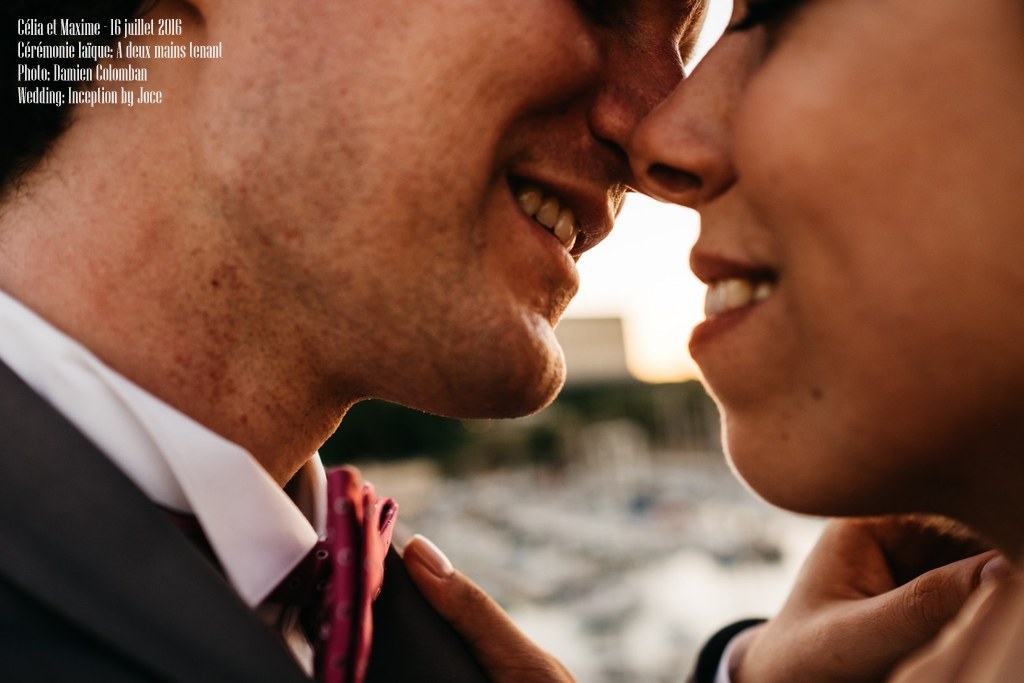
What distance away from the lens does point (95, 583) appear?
3.51 ft

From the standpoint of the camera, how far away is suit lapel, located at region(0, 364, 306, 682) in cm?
106

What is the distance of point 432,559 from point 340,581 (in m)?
0.54

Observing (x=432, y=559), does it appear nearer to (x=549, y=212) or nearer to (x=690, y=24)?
(x=549, y=212)

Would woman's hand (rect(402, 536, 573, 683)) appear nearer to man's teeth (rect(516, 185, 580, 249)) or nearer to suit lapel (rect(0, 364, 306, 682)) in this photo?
suit lapel (rect(0, 364, 306, 682))

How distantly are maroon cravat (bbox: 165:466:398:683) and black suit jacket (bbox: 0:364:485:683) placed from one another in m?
0.22

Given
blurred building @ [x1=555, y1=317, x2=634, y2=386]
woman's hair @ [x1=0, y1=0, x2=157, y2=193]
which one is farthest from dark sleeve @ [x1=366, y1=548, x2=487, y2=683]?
blurred building @ [x1=555, y1=317, x2=634, y2=386]

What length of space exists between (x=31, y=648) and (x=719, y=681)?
1.70 metres

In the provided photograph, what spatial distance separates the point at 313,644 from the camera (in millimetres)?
1575

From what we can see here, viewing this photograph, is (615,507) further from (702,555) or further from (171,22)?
(171,22)

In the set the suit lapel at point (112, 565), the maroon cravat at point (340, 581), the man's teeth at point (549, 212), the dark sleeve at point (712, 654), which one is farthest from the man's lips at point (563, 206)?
the dark sleeve at point (712, 654)

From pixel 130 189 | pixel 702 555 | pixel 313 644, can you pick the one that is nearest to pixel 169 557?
pixel 313 644

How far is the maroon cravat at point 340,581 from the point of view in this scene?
1342 mm

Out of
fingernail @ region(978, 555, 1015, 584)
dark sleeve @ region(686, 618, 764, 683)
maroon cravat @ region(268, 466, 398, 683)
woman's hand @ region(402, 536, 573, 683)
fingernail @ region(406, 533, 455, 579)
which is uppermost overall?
fingernail @ region(978, 555, 1015, 584)

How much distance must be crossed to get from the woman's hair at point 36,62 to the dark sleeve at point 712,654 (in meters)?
2.11
